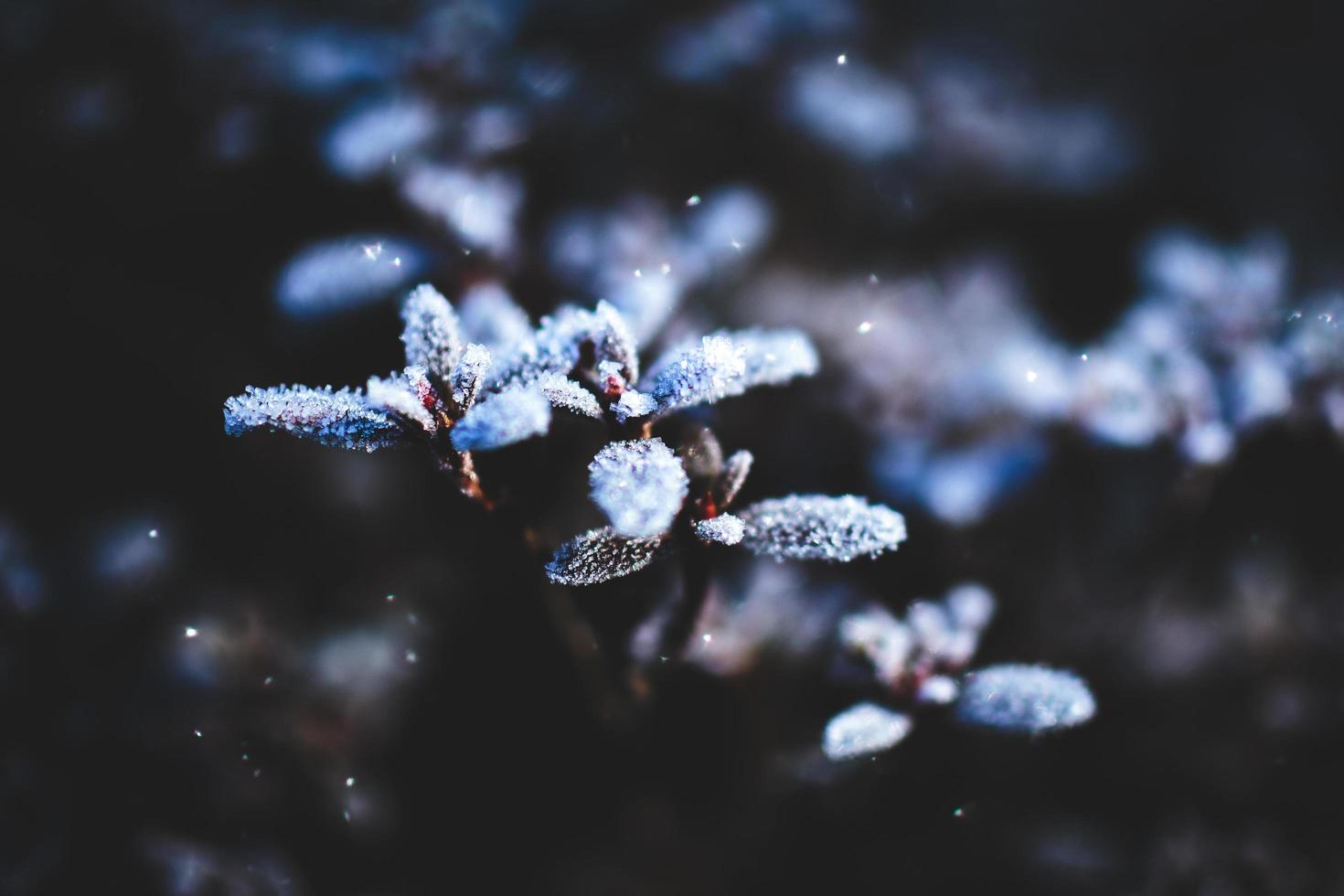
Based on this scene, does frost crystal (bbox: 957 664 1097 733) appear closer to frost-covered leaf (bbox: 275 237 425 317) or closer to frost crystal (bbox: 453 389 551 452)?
frost crystal (bbox: 453 389 551 452)

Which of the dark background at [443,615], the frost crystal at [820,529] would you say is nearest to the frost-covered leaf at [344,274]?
the dark background at [443,615]

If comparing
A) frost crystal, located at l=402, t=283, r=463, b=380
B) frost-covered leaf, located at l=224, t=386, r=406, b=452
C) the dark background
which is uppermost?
frost crystal, located at l=402, t=283, r=463, b=380

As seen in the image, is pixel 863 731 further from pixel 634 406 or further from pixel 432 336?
pixel 432 336

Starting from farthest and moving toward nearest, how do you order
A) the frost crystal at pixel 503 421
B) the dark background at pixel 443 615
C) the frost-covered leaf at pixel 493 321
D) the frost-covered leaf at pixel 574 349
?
the dark background at pixel 443 615 → the frost-covered leaf at pixel 493 321 → the frost-covered leaf at pixel 574 349 → the frost crystal at pixel 503 421

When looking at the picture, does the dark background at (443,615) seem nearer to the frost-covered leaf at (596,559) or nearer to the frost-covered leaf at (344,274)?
the frost-covered leaf at (344,274)

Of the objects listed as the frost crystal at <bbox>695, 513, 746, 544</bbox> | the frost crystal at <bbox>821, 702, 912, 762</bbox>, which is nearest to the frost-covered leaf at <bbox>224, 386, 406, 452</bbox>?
the frost crystal at <bbox>695, 513, 746, 544</bbox>
